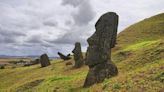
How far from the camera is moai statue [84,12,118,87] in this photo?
31.2 m

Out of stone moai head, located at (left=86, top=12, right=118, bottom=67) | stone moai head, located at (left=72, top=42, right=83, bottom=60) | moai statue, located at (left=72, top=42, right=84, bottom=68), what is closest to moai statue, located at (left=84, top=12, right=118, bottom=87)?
stone moai head, located at (left=86, top=12, right=118, bottom=67)

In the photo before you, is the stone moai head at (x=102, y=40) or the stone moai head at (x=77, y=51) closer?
the stone moai head at (x=102, y=40)

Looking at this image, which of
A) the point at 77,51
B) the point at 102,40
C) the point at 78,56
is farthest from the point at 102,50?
the point at 77,51

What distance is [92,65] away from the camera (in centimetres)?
3186

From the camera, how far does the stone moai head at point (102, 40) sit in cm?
3155

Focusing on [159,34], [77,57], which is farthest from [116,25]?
[159,34]

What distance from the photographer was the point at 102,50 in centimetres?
3156

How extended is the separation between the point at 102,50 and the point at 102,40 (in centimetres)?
96

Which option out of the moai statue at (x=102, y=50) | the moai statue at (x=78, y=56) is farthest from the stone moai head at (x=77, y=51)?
the moai statue at (x=102, y=50)

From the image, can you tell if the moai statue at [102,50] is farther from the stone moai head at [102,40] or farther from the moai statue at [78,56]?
the moai statue at [78,56]

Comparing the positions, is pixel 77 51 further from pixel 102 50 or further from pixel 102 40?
pixel 102 50

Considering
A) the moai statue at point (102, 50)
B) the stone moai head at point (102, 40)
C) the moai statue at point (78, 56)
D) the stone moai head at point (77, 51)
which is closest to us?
→ the moai statue at point (102, 50)

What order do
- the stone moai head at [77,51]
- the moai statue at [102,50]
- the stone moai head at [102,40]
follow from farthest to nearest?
the stone moai head at [77,51]
the stone moai head at [102,40]
the moai statue at [102,50]

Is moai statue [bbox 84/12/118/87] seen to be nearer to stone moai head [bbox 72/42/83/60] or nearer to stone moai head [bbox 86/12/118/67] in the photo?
stone moai head [bbox 86/12/118/67]
